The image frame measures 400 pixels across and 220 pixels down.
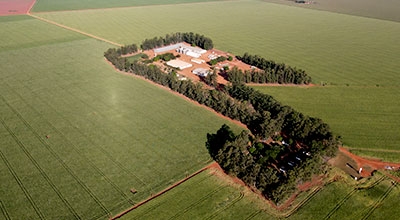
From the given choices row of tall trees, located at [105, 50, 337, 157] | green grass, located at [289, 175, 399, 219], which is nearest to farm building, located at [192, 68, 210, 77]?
row of tall trees, located at [105, 50, 337, 157]

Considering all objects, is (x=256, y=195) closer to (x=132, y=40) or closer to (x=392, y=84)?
(x=392, y=84)

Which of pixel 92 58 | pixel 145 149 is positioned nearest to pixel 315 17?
pixel 92 58

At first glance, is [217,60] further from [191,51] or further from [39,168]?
[39,168]

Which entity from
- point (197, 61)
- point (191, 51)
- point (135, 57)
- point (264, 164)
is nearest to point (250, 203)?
point (264, 164)

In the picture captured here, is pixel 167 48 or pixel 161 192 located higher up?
pixel 167 48

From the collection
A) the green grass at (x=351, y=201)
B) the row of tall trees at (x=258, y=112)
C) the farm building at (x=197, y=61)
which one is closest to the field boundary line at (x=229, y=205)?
the green grass at (x=351, y=201)

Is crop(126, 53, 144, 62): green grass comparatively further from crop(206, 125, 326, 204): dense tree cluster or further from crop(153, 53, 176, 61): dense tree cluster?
crop(206, 125, 326, 204): dense tree cluster
